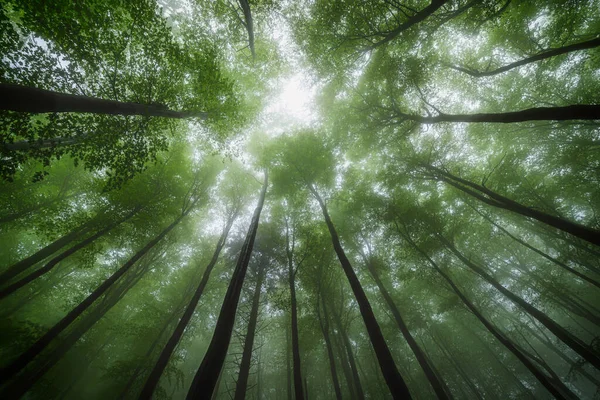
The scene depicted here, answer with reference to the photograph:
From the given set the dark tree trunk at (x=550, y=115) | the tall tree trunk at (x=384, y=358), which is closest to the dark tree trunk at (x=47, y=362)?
the tall tree trunk at (x=384, y=358)

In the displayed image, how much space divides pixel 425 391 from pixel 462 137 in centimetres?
2756

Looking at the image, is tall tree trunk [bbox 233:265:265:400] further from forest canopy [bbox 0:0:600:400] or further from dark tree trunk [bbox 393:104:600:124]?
dark tree trunk [bbox 393:104:600:124]

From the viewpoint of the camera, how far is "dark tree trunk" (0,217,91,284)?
8.35 meters

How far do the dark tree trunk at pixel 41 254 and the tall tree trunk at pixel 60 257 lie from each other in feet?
1.25

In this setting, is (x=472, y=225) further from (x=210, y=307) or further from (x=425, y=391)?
(x=210, y=307)

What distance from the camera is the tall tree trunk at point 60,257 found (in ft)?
24.4

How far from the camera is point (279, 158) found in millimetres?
12766

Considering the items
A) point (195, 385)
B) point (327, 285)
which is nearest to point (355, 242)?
point (327, 285)

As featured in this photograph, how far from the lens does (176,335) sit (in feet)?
28.3

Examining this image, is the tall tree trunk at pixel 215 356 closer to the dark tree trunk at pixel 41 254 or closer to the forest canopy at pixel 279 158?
the forest canopy at pixel 279 158

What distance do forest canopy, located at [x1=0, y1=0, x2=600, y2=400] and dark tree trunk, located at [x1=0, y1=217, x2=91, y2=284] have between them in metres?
0.07

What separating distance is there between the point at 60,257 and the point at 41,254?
155 centimetres

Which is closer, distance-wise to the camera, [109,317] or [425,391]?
[109,317]

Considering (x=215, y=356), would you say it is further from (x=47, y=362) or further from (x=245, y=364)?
(x=47, y=362)
